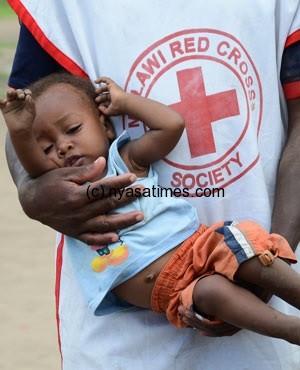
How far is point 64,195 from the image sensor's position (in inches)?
101

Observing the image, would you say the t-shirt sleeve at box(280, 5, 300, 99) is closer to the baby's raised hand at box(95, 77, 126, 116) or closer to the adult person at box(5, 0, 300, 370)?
the adult person at box(5, 0, 300, 370)

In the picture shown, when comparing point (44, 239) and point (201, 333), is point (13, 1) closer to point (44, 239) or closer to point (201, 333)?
point (201, 333)

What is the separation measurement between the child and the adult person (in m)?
0.07

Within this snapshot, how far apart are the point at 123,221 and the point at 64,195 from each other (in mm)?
155

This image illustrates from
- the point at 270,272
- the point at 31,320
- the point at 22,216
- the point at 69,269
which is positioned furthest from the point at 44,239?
the point at 270,272

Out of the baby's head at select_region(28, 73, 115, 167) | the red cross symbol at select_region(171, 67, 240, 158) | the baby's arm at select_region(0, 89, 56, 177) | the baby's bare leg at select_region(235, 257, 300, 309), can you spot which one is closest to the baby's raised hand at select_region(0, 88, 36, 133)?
the baby's arm at select_region(0, 89, 56, 177)

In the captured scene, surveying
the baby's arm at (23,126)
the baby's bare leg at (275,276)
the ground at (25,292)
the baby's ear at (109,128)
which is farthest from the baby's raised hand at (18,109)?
the ground at (25,292)

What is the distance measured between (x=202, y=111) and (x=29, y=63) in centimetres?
48

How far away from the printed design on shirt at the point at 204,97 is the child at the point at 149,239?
64 mm

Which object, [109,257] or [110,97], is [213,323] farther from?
[110,97]

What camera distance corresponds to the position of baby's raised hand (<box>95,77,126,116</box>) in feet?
8.43

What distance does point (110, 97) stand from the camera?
2588 millimetres

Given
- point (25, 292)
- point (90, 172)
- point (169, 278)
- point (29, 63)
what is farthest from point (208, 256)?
point (25, 292)

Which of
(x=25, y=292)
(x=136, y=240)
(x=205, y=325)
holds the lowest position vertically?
(x=25, y=292)
